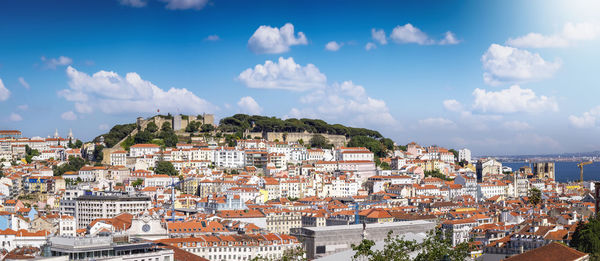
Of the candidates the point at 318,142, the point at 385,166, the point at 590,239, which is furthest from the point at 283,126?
the point at 590,239

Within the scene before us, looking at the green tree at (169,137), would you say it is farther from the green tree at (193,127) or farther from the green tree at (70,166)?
the green tree at (70,166)

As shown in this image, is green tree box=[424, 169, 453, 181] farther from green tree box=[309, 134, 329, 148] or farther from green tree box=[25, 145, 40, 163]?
green tree box=[25, 145, 40, 163]

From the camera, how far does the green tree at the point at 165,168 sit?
5656 cm

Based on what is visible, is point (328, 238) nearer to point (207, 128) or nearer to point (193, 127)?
point (207, 128)

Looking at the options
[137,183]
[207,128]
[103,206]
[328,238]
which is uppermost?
[207,128]

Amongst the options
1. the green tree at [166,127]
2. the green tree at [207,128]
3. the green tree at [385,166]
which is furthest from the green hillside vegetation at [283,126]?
the green tree at [385,166]

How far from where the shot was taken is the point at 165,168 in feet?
186

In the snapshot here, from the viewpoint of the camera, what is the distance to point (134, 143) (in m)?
65.3

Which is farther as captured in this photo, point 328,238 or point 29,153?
point 29,153

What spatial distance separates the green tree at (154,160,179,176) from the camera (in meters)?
56.6

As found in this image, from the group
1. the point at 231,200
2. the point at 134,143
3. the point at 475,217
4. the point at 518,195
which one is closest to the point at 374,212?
the point at 475,217

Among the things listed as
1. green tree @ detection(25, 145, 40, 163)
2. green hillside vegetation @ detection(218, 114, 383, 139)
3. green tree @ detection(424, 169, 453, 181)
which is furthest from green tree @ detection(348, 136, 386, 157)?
green tree @ detection(25, 145, 40, 163)

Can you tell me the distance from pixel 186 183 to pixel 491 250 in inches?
1053

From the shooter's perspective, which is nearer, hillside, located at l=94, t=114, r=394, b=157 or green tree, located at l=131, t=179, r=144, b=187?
green tree, located at l=131, t=179, r=144, b=187
